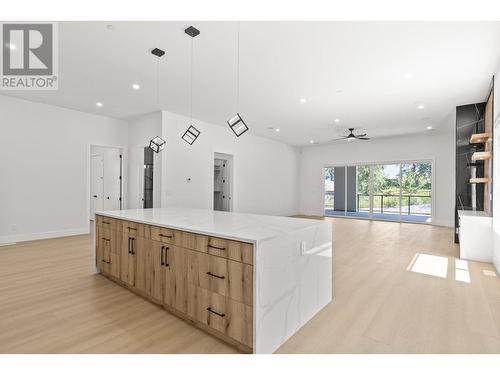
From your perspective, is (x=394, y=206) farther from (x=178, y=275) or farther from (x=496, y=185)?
(x=178, y=275)

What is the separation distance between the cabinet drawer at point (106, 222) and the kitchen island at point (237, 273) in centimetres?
37

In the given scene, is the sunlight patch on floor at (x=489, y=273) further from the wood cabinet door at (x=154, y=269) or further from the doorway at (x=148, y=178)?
the doorway at (x=148, y=178)

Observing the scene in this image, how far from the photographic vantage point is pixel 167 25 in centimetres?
278

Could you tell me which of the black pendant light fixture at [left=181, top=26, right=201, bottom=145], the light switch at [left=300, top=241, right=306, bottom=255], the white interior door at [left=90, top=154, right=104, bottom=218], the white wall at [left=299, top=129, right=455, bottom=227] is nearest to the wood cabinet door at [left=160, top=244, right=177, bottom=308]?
the light switch at [left=300, top=241, right=306, bottom=255]

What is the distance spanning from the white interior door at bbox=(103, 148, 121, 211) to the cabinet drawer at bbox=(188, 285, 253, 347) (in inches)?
227

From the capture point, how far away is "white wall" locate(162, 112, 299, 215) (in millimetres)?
6016

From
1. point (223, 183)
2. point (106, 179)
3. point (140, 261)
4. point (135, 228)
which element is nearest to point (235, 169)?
point (223, 183)

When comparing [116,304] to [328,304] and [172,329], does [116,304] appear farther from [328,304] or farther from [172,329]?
[328,304]

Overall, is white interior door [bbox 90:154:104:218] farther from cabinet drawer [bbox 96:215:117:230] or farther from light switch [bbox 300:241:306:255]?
light switch [bbox 300:241:306:255]

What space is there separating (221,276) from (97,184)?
767cm

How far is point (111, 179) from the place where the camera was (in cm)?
754

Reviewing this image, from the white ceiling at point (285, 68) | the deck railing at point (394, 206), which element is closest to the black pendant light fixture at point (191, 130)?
the white ceiling at point (285, 68)

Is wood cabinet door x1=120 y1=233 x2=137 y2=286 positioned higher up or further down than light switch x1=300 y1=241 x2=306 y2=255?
further down
